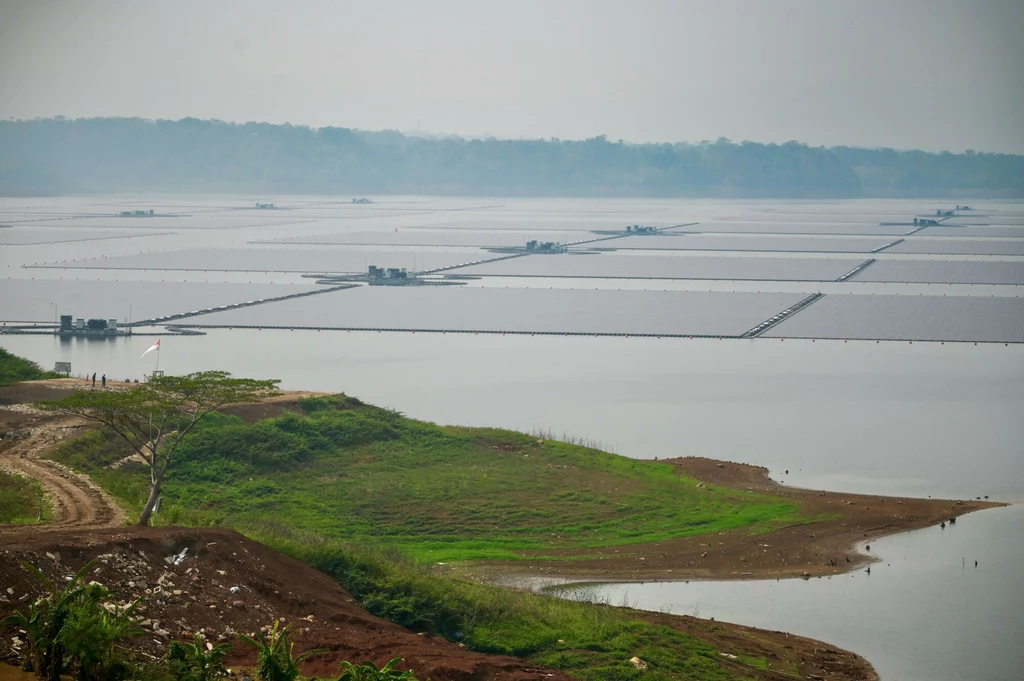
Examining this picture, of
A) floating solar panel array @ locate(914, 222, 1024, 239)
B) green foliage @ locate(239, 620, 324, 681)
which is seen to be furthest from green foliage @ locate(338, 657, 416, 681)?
floating solar panel array @ locate(914, 222, 1024, 239)

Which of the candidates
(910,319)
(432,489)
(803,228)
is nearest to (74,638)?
(432,489)

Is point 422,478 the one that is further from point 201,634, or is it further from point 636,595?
point 201,634

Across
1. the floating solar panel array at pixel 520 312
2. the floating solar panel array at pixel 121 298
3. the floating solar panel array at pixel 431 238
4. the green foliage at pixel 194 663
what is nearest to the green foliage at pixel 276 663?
the green foliage at pixel 194 663

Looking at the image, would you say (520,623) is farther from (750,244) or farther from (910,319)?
(750,244)

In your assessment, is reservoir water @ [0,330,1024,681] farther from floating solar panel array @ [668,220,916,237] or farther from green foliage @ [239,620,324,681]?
floating solar panel array @ [668,220,916,237]

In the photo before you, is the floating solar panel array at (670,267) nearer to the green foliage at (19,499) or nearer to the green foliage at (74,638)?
the green foliage at (19,499)

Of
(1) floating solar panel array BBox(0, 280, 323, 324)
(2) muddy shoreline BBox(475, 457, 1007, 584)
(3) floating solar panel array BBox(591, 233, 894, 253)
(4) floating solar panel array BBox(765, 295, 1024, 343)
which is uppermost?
(3) floating solar panel array BBox(591, 233, 894, 253)
